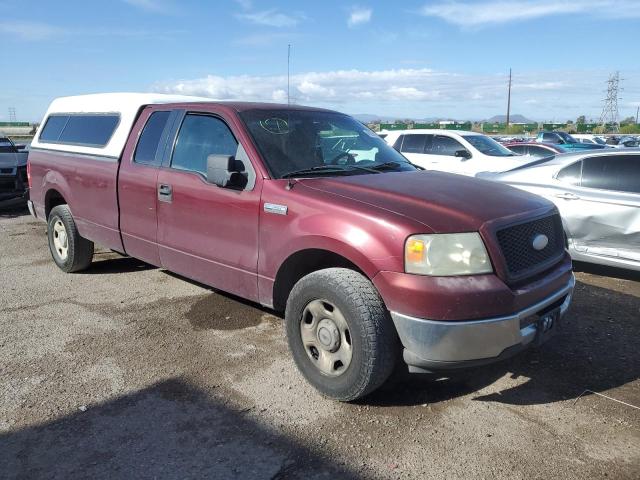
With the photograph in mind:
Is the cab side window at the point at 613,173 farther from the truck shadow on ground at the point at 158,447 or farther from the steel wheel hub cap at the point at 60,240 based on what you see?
the steel wheel hub cap at the point at 60,240

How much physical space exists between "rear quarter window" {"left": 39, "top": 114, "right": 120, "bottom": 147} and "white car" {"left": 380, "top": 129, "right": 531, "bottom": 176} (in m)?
6.94

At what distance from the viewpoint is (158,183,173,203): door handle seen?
4449mm

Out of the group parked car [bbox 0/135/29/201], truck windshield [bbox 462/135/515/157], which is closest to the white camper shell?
parked car [bbox 0/135/29/201]

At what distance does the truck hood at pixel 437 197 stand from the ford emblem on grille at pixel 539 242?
18cm

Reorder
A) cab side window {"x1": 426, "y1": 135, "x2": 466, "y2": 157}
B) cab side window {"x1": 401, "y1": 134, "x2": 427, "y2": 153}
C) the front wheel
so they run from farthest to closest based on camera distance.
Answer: cab side window {"x1": 401, "y1": 134, "x2": 427, "y2": 153} < cab side window {"x1": 426, "y1": 135, "x2": 466, "y2": 157} < the front wheel

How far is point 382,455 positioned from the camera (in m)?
Answer: 2.87

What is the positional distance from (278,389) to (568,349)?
92.6 inches

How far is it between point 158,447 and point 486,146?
10.3 metres

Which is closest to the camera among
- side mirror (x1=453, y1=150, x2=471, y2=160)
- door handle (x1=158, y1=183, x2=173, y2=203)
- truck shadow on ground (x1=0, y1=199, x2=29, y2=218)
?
door handle (x1=158, y1=183, x2=173, y2=203)

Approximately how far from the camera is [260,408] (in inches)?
130

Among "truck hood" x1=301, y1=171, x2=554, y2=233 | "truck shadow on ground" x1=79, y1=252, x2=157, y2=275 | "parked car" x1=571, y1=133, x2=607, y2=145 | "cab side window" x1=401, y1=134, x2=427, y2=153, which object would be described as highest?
"parked car" x1=571, y1=133, x2=607, y2=145

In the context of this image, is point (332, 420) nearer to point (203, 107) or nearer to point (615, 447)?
point (615, 447)

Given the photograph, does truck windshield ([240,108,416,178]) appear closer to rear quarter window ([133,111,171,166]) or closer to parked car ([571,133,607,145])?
rear quarter window ([133,111,171,166])

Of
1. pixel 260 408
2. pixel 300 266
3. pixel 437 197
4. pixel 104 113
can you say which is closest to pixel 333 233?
pixel 300 266
